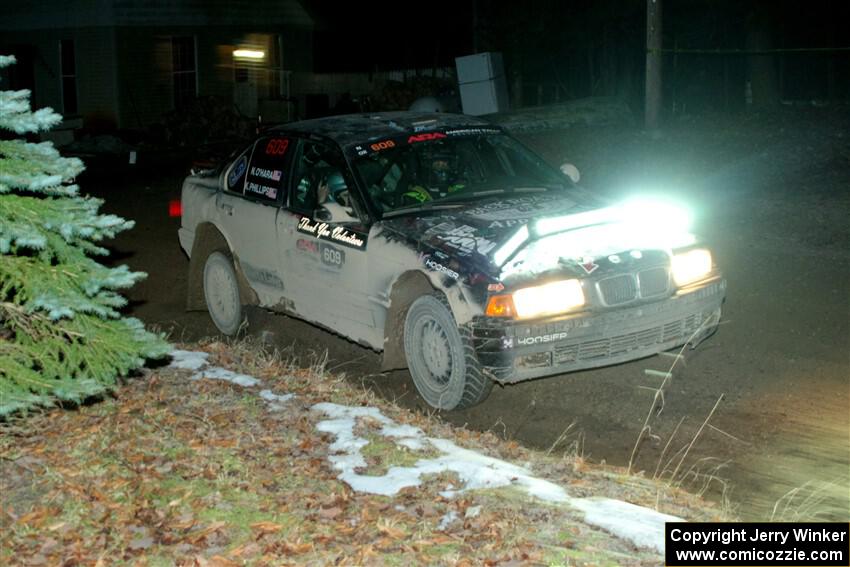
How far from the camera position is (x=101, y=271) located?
5395 mm

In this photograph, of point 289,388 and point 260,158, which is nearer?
point 289,388

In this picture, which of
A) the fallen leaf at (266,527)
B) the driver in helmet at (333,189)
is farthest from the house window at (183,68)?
the fallen leaf at (266,527)

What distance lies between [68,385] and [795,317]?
6035mm

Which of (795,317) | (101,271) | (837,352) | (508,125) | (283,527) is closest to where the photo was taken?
(283,527)

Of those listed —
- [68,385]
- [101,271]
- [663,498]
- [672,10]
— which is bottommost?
[663,498]

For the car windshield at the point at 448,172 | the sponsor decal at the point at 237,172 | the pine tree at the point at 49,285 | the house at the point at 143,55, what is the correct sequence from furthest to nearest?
1. the house at the point at 143,55
2. the sponsor decal at the point at 237,172
3. the car windshield at the point at 448,172
4. the pine tree at the point at 49,285

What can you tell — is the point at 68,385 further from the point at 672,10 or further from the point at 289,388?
the point at 672,10

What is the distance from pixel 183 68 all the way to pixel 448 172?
75.7 feet

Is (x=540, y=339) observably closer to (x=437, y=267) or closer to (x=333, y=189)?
(x=437, y=267)

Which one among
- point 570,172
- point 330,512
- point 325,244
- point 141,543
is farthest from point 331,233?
point 141,543

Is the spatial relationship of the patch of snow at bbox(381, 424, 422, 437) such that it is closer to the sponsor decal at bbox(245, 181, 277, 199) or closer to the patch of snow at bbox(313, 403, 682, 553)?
the patch of snow at bbox(313, 403, 682, 553)

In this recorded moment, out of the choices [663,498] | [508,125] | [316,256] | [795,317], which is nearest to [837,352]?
[795,317]

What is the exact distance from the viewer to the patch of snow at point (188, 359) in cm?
788
